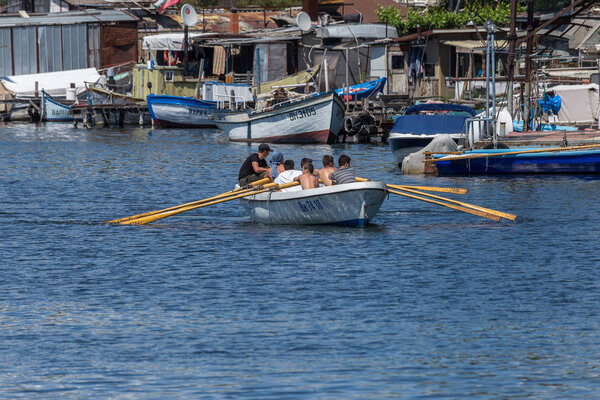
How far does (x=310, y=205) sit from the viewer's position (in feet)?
81.0

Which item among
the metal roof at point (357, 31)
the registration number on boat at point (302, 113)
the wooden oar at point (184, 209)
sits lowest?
the wooden oar at point (184, 209)

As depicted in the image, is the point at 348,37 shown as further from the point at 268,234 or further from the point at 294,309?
the point at 294,309

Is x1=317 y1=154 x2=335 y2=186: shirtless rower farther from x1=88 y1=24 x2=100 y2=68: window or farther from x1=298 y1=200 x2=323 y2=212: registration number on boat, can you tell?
x1=88 y1=24 x2=100 y2=68: window

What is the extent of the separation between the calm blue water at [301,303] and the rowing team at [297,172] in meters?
1.20

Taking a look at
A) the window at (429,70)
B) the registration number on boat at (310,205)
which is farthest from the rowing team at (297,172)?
the window at (429,70)

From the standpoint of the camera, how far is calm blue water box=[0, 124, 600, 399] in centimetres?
1388

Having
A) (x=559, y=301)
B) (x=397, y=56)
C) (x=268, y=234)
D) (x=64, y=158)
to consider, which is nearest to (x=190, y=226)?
(x=268, y=234)

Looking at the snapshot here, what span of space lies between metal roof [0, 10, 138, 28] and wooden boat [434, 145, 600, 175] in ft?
145

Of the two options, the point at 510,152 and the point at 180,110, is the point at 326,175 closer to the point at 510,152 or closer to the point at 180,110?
the point at 510,152

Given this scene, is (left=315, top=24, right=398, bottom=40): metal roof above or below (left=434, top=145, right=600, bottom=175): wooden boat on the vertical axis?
above

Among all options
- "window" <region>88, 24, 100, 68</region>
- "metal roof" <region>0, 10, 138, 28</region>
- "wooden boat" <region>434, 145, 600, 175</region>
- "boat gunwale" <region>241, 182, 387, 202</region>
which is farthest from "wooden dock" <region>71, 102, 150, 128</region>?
"boat gunwale" <region>241, 182, 387, 202</region>

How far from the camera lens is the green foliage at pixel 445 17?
203 ft

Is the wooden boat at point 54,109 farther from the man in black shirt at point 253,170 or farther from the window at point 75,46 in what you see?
the man in black shirt at point 253,170

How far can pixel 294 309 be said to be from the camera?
17.7 m
